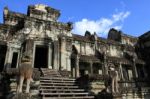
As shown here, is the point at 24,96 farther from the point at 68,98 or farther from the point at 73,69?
the point at 73,69

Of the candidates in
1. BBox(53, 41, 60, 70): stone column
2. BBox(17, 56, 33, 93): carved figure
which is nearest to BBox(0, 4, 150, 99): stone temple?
BBox(53, 41, 60, 70): stone column

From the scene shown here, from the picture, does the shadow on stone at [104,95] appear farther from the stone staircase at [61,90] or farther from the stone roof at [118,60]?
the stone roof at [118,60]

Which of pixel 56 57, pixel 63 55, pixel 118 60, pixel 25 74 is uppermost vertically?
pixel 118 60

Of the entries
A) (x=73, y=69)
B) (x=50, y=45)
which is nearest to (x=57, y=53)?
(x=50, y=45)

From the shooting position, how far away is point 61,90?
393 inches

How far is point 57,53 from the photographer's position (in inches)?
636

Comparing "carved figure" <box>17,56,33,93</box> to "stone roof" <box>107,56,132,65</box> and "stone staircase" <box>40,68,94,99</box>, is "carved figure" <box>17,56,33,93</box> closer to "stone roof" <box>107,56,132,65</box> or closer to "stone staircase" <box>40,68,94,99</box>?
"stone staircase" <box>40,68,94,99</box>

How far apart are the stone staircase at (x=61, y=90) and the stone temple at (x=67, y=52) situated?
126mm

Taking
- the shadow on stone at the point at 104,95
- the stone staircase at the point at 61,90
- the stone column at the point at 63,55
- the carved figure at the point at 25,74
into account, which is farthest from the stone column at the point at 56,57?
the carved figure at the point at 25,74

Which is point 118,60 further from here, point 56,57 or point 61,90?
point 61,90

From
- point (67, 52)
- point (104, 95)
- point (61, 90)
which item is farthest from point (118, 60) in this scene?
point (61, 90)

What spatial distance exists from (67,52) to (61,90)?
→ 274 inches

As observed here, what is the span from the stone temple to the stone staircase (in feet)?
0.41

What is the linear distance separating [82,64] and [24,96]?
560 inches
